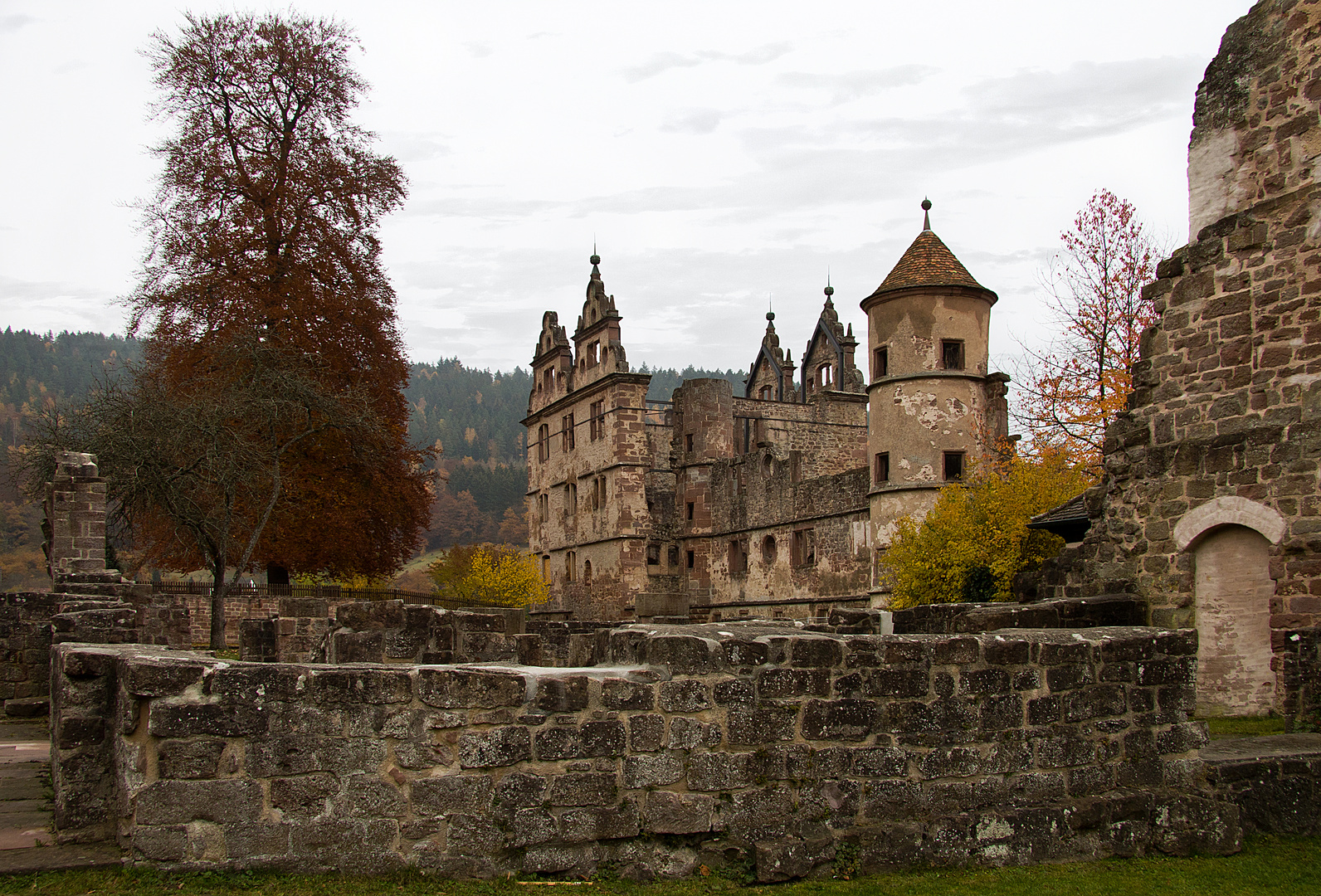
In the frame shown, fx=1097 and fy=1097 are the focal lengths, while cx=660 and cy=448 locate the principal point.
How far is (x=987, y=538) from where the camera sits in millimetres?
22375

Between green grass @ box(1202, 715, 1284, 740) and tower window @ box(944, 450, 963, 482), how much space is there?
15.5 metres

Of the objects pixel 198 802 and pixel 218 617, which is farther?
pixel 218 617

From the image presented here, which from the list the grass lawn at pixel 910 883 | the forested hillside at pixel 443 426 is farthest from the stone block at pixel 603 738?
the forested hillside at pixel 443 426

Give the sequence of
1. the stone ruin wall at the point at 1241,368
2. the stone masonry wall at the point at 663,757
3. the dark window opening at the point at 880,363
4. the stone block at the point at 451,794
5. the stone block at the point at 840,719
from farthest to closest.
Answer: the dark window opening at the point at 880,363 < the stone ruin wall at the point at 1241,368 < the stone block at the point at 840,719 < the stone block at the point at 451,794 < the stone masonry wall at the point at 663,757

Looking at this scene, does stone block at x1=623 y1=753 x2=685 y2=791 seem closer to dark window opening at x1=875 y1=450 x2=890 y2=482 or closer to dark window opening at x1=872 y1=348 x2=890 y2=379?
dark window opening at x1=872 y1=348 x2=890 y2=379

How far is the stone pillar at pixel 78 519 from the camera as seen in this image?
637 inches

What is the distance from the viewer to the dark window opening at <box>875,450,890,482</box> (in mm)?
28562

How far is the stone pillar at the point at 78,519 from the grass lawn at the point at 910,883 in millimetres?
12621

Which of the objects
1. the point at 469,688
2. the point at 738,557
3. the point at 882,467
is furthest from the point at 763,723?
the point at 738,557

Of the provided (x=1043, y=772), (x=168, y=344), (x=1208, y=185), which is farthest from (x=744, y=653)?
(x=168, y=344)

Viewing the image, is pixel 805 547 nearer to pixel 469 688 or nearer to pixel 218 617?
pixel 218 617

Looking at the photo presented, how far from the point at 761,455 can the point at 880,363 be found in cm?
1198

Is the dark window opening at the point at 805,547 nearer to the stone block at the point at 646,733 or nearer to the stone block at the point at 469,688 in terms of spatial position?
the stone block at the point at 646,733

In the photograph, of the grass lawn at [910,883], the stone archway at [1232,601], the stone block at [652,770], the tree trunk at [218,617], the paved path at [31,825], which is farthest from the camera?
the tree trunk at [218,617]
